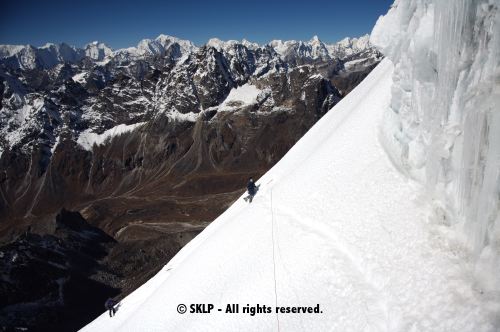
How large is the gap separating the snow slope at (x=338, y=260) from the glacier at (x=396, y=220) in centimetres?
6

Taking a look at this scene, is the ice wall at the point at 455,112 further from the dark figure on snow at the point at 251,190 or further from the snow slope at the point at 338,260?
the dark figure on snow at the point at 251,190

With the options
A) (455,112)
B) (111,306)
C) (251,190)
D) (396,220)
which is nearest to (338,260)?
(396,220)

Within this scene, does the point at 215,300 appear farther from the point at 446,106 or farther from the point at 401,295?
the point at 446,106

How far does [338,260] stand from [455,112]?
8.08 metres

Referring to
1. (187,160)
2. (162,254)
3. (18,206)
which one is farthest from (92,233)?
(18,206)

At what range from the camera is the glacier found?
11117 mm

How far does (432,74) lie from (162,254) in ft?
258

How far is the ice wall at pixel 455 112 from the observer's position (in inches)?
421

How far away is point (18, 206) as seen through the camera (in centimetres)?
19062

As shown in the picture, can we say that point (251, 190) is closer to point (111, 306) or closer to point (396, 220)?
point (111, 306)

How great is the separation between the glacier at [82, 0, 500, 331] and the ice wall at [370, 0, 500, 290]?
0.05 metres

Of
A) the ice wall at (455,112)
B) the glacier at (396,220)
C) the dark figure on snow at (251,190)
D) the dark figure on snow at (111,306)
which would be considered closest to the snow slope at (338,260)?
the glacier at (396,220)

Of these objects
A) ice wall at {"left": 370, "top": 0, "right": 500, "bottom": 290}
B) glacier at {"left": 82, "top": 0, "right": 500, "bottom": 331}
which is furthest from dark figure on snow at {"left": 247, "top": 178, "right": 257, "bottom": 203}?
ice wall at {"left": 370, "top": 0, "right": 500, "bottom": 290}

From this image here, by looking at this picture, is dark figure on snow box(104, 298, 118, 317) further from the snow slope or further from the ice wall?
the ice wall
